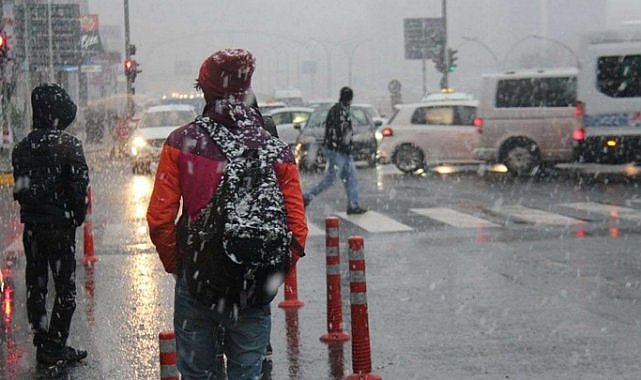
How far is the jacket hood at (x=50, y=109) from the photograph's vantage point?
694 centimetres

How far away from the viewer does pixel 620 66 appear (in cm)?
2064

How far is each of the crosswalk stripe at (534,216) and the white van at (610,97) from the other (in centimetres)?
426

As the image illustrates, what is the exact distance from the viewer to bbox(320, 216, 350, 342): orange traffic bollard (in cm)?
756

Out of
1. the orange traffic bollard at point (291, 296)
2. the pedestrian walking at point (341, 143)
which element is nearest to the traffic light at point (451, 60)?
the pedestrian walking at point (341, 143)

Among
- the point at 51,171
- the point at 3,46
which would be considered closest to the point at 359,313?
→ the point at 51,171

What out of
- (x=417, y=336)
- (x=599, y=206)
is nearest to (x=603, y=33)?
(x=599, y=206)

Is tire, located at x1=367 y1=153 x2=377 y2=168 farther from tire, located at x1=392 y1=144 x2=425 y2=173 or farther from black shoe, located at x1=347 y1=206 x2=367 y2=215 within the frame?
black shoe, located at x1=347 y1=206 x2=367 y2=215

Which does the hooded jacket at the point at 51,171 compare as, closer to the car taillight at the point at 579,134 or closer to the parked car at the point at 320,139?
the car taillight at the point at 579,134

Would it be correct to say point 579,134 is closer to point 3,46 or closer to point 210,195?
point 3,46

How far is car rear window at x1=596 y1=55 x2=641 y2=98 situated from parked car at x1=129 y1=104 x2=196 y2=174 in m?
9.57

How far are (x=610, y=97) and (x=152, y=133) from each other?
35.0ft

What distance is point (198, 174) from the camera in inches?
163

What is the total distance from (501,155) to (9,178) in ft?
35.1

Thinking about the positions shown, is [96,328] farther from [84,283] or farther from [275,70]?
[275,70]
